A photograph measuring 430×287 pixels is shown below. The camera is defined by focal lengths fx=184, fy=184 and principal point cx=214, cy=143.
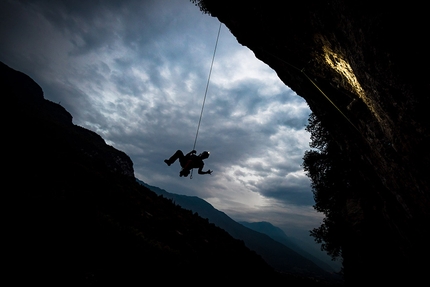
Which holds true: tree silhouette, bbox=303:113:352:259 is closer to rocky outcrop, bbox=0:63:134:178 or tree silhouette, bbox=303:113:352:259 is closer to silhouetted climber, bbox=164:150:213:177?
silhouetted climber, bbox=164:150:213:177

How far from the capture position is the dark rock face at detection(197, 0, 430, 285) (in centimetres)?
461

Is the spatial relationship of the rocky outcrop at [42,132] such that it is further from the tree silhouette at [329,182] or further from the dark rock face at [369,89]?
the tree silhouette at [329,182]

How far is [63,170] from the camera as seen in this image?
1553cm

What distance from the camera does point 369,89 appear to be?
6199 millimetres

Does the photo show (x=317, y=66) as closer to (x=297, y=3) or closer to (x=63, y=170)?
(x=297, y=3)

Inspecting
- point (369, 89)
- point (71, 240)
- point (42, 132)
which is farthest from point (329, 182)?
point (42, 132)

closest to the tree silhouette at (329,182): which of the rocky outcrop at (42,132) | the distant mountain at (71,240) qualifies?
the distant mountain at (71,240)

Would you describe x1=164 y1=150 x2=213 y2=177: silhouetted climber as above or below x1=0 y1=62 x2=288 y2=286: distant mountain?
above

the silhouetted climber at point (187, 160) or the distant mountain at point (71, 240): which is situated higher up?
the silhouetted climber at point (187, 160)

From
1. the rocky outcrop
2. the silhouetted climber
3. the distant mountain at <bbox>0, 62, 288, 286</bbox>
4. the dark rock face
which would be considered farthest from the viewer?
the rocky outcrop

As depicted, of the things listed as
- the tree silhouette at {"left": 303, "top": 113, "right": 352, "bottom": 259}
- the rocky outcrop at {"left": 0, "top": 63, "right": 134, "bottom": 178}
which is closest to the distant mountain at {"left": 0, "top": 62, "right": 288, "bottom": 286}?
the rocky outcrop at {"left": 0, "top": 63, "right": 134, "bottom": 178}

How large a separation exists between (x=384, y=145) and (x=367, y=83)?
2891 millimetres

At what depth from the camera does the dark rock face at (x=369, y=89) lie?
4.61 metres

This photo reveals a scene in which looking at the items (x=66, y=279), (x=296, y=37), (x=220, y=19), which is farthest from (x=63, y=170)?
(x=296, y=37)
